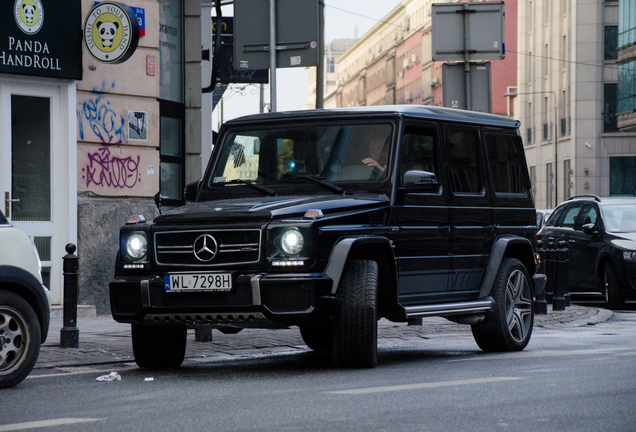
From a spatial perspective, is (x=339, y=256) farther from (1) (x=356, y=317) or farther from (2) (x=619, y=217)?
(2) (x=619, y=217)

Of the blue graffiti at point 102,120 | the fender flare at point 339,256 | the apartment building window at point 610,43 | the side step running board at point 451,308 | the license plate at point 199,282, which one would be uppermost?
the apartment building window at point 610,43

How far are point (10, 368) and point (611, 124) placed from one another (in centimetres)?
5964

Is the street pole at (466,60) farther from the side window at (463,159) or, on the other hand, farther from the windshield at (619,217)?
the side window at (463,159)

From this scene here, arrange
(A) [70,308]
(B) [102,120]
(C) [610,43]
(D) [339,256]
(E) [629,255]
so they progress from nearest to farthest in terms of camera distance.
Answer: (D) [339,256], (A) [70,308], (B) [102,120], (E) [629,255], (C) [610,43]

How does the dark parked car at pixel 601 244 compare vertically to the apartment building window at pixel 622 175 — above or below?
below

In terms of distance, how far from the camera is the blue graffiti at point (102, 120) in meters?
15.7

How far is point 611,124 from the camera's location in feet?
213

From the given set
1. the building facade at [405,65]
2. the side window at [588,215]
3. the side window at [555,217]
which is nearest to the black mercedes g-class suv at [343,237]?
the side window at [588,215]

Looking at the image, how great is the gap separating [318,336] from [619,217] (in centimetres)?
949

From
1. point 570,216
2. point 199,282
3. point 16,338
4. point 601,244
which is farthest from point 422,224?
point 570,216

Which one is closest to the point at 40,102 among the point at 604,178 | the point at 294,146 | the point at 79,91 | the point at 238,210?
the point at 79,91

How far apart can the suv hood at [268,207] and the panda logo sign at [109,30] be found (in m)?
6.10

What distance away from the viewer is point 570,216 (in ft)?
67.1

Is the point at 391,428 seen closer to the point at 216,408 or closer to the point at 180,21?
the point at 216,408
